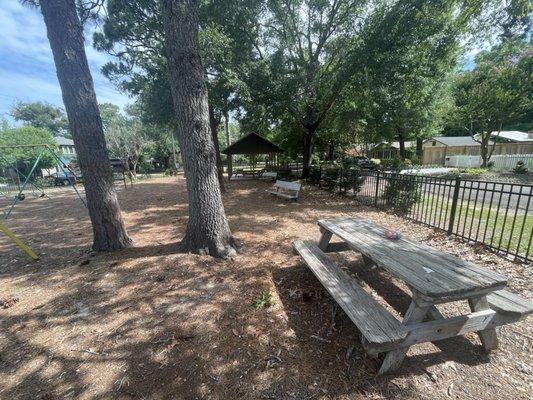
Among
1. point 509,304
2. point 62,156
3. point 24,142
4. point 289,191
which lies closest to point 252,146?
point 289,191

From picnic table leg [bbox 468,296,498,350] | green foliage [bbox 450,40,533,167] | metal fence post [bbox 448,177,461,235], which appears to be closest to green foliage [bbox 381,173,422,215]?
metal fence post [bbox 448,177,461,235]

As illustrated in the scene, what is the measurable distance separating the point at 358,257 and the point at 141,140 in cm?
3230

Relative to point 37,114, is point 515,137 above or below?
below

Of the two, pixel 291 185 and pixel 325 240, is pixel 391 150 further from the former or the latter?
pixel 325 240

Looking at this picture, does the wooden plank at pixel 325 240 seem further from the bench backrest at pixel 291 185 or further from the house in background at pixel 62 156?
the house in background at pixel 62 156

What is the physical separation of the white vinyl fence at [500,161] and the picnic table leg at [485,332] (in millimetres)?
25800

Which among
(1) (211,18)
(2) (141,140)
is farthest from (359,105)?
(2) (141,140)

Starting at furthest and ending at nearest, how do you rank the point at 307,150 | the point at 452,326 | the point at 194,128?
the point at 307,150 → the point at 194,128 → the point at 452,326

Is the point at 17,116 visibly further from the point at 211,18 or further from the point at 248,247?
the point at 248,247

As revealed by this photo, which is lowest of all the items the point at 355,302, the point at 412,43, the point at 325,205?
the point at 325,205

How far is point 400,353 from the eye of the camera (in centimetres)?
198

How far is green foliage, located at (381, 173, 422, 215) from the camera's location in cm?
649

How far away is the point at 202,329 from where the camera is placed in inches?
99.8

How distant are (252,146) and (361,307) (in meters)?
16.3
